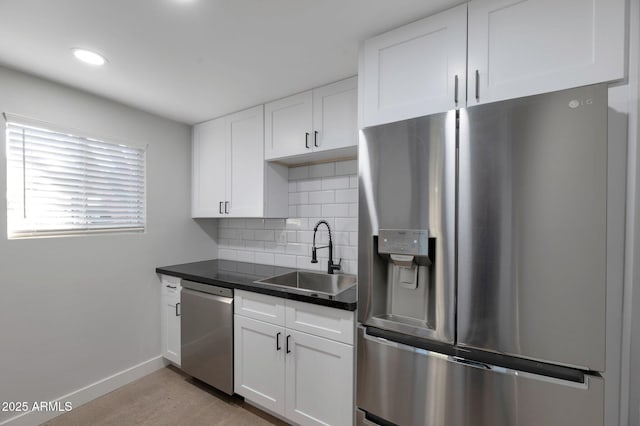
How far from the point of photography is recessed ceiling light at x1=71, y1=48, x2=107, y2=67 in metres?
1.59

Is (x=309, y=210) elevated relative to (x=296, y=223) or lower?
elevated

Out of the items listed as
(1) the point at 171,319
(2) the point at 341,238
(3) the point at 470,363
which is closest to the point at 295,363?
(2) the point at 341,238

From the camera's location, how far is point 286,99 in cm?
220

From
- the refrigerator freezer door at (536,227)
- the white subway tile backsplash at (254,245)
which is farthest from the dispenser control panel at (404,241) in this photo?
the white subway tile backsplash at (254,245)

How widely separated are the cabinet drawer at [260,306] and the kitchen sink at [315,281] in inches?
5.2

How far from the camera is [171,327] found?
99.0 inches

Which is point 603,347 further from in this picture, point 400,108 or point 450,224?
point 400,108

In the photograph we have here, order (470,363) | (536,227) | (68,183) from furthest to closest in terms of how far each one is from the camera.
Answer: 1. (68,183)
2. (470,363)
3. (536,227)

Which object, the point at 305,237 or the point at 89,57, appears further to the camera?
the point at 305,237

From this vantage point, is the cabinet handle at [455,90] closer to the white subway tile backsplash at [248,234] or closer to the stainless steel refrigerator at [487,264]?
the stainless steel refrigerator at [487,264]

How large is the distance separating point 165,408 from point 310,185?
6.59 ft

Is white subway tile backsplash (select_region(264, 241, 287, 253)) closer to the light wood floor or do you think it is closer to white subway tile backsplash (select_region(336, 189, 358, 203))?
white subway tile backsplash (select_region(336, 189, 358, 203))

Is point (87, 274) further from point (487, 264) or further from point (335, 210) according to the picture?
point (487, 264)

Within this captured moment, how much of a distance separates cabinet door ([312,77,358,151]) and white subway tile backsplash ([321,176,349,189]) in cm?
36
